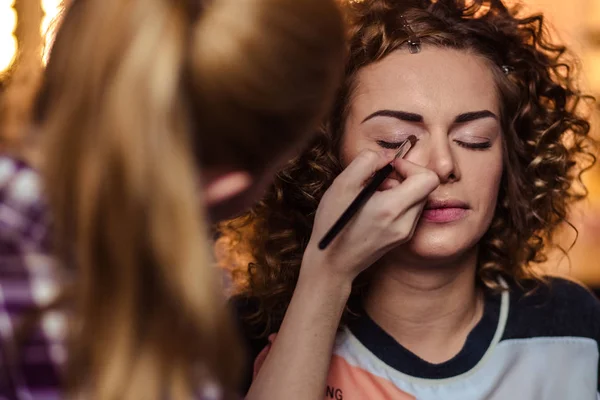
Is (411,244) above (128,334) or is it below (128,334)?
below

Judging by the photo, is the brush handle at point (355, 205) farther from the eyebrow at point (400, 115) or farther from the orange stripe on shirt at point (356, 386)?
the orange stripe on shirt at point (356, 386)

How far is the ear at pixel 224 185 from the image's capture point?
741 millimetres

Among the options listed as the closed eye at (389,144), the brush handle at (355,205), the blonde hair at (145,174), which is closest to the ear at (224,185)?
the blonde hair at (145,174)

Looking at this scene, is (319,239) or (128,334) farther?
(319,239)

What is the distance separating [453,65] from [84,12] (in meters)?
0.63

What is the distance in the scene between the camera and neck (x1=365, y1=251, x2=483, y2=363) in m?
1.17

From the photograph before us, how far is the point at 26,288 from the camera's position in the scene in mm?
646

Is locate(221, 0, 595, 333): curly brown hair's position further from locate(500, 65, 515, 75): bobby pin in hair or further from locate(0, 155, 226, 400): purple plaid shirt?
locate(0, 155, 226, 400): purple plaid shirt

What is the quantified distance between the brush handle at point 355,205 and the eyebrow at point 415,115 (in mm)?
103

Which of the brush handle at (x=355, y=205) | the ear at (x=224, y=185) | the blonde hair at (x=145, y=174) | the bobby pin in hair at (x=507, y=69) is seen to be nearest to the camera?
the blonde hair at (x=145, y=174)

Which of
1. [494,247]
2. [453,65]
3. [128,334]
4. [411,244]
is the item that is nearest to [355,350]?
[411,244]

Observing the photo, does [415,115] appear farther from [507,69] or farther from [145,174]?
[145,174]

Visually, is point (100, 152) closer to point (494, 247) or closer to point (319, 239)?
point (319, 239)

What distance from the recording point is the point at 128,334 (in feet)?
2.10
